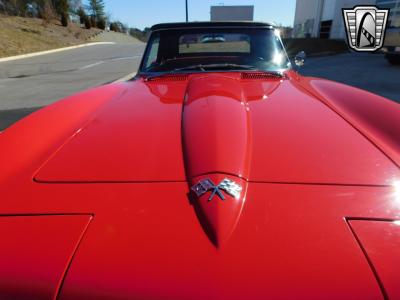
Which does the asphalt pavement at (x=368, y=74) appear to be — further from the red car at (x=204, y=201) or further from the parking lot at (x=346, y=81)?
the red car at (x=204, y=201)

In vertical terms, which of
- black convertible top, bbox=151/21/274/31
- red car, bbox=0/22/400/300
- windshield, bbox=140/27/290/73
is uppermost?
black convertible top, bbox=151/21/274/31

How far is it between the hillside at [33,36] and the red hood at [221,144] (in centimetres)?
2067

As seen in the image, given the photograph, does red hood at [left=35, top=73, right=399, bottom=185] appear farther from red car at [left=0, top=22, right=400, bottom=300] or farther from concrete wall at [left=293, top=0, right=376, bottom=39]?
concrete wall at [left=293, top=0, right=376, bottom=39]

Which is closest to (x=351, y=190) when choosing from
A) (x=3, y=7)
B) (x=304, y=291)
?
(x=304, y=291)

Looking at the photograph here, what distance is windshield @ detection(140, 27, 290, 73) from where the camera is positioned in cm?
290

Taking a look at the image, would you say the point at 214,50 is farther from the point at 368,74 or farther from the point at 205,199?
the point at 368,74

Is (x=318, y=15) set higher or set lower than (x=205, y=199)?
lower

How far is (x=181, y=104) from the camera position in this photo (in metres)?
1.99

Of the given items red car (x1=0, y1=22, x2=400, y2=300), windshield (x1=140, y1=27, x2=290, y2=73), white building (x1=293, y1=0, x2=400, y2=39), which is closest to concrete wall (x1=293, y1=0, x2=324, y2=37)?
white building (x1=293, y1=0, x2=400, y2=39)

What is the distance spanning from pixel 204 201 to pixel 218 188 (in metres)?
0.08

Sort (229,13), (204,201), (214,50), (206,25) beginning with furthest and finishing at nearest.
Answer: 1. (229,13)
2. (214,50)
3. (206,25)
4. (204,201)

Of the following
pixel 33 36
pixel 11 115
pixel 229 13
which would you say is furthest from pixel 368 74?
pixel 33 36

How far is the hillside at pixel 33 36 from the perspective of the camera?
21312 mm

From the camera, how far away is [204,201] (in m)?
1.08
